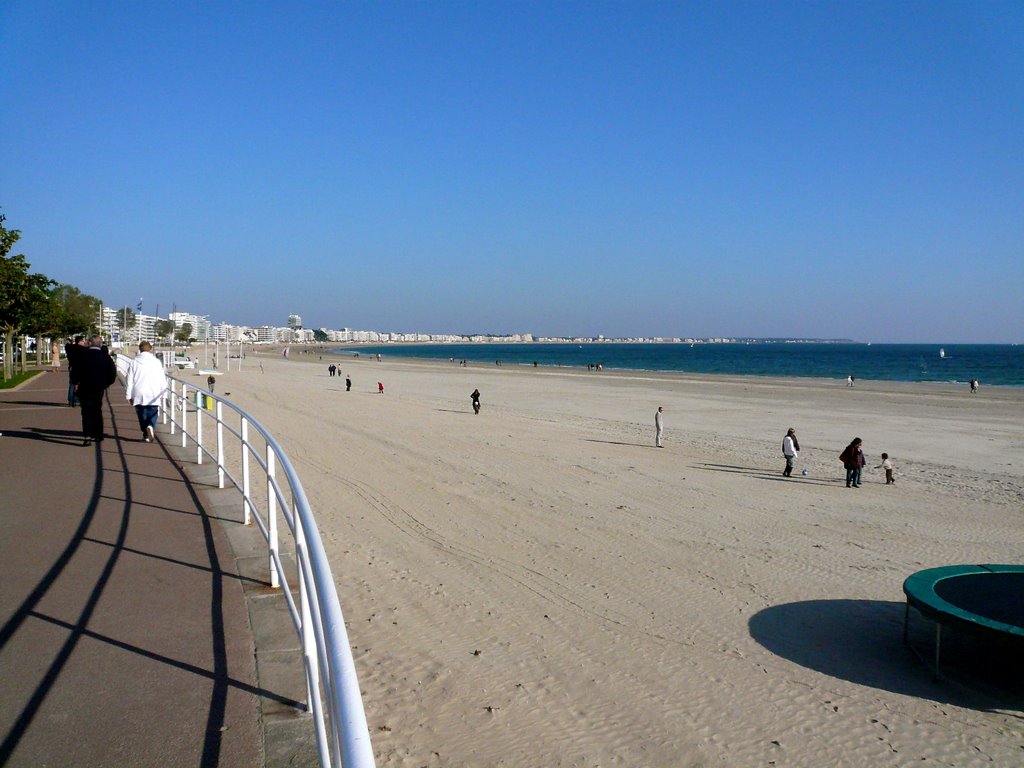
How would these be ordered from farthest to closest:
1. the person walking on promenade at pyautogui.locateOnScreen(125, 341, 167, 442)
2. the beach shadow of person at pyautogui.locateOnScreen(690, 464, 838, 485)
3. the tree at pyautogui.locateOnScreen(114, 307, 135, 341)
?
1. the tree at pyautogui.locateOnScreen(114, 307, 135, 341)
2. the beach shadow of person at pyautogui.locateOnScreen(690, 464, 838, 485)
3. the person walking on promenade at pyautogui.locateOnScreen(125, 341, 167, 442)

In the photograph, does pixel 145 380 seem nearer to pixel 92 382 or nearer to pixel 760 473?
pixel 92 382

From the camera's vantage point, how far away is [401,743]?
4156 mm

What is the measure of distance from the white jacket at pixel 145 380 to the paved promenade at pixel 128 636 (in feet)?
9.73

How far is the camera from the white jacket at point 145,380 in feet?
33.8

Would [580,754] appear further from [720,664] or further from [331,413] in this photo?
[331,413]

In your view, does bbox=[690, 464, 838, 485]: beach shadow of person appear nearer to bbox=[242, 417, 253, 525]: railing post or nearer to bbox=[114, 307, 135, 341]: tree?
bbox=[242, 417, 253, 525]: railing post

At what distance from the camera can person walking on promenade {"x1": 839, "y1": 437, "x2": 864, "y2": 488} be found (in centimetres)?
1485

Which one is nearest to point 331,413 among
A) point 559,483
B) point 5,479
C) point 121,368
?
point 121,368

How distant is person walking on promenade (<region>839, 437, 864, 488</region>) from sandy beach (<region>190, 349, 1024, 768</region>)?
0.38m

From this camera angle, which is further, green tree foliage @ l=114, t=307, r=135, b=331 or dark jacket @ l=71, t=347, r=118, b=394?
green tree foliage @ l=114, t=307, r=135, b=331

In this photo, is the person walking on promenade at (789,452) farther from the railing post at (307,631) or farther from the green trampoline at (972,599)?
the railing post at (307,631)

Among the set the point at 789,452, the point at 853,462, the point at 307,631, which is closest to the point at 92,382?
the point at 307,631

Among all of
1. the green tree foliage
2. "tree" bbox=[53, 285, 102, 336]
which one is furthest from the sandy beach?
the green tree foliage

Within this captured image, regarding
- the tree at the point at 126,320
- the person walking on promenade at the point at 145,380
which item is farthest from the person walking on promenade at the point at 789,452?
the tree at the point at 126,320
